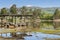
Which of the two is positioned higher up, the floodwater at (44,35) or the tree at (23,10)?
the tree at (23,10)

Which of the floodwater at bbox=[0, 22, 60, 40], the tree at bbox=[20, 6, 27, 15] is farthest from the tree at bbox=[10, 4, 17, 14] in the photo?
the floodwater at bbox=[0, 22, 60, 40]

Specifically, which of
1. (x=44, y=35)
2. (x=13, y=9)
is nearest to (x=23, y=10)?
(x=13, y=9)

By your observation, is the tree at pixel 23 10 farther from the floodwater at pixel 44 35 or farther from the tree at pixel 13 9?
the floodwater at pixel 44 35

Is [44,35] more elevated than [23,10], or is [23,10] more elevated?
[23,10]

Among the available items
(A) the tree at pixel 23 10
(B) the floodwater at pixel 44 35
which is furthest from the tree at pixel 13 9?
(B) the floodwater at pixel 44 35

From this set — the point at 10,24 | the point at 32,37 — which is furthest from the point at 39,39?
the point at 10,24

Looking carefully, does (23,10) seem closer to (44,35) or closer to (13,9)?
(13,9)

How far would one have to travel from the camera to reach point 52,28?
898cm

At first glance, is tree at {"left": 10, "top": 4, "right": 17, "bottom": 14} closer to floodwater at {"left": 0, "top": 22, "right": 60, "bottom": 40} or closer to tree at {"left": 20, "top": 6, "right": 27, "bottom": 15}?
tree at {"left": 20, "top": 6, "right": 27, "bottom": 15}

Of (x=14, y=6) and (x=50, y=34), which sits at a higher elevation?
(x=14, y=6)

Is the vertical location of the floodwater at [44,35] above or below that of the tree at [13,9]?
below

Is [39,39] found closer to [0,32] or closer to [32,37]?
[32,37]

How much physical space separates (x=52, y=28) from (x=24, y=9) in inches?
31.8

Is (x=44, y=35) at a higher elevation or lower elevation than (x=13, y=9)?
lower
